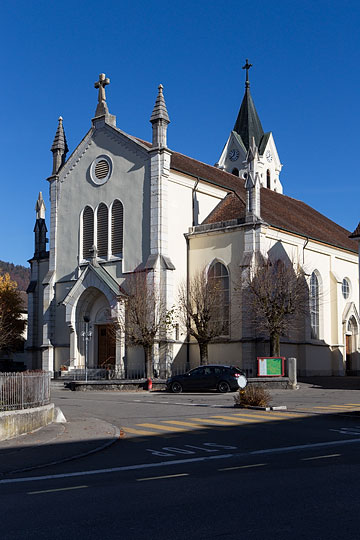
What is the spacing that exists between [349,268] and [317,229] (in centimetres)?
401

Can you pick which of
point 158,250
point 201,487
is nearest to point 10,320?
point 158,250

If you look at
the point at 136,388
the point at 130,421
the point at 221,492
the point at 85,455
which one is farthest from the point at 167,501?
the point at 136,388

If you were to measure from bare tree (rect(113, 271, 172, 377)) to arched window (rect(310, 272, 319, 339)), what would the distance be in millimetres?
11729

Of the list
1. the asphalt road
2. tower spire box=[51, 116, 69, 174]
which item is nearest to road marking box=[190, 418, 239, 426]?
the asphalt road

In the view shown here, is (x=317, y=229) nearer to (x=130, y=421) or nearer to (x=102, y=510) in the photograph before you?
(x=130, y=421)

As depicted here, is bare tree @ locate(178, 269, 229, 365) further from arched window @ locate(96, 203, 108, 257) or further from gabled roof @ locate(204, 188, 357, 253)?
arched window @ locate(96, 203, 108, 257)

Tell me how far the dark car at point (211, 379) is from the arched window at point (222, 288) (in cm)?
810

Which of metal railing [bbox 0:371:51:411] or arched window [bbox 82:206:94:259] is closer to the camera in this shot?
metal railing [bbox 0:371:51:411]

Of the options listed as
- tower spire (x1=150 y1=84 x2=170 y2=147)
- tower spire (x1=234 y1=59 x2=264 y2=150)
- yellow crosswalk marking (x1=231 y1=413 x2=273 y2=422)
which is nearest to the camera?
yellow crosswalk marking (x1=231 y1=413 x2=273 y2=422)

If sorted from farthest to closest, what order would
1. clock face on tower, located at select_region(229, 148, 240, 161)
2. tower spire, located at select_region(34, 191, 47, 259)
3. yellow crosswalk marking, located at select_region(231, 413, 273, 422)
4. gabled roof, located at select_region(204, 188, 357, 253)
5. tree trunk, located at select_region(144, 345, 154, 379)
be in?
clock face on tower, located at select_region(229, 148, 240, 161), tower spire, located at select_region(34, 191, 47, 259), gabled roof, located at select_region(204, 188, 357, 253), tree trunk, located at select_region(144, 345, 154, 379), yellow crosswalk marking, located at select_region(231, 413, 273, 422)

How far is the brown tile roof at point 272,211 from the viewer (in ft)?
146

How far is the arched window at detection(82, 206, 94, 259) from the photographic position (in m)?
45.6

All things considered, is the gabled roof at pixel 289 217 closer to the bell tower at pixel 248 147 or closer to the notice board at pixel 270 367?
the bell tower at pixel 248 147

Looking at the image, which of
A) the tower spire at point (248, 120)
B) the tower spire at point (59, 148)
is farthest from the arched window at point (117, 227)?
the tower spire at point (248, 120)
